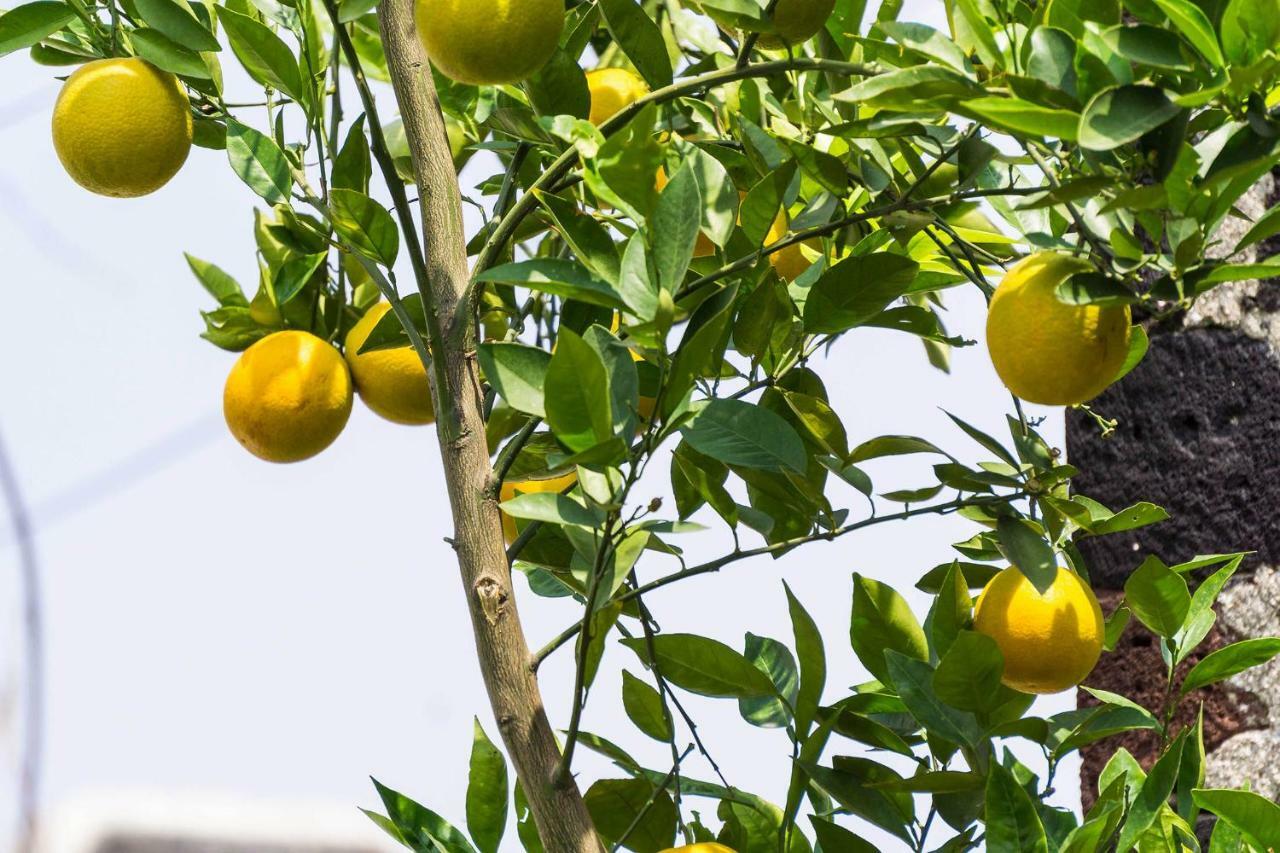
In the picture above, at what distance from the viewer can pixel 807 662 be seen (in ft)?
2.95

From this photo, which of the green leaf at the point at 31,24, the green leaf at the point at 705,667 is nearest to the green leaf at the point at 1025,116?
the green leaf at the point at 705,667

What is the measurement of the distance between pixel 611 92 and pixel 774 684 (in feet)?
1.49

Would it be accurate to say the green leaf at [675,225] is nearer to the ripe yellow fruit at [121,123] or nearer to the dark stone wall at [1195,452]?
the ripe yellow fruit at [121,123]

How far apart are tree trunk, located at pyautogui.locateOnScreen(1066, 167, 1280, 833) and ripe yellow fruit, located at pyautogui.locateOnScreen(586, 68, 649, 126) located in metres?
0.53

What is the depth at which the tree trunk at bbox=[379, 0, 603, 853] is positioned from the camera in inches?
30.8

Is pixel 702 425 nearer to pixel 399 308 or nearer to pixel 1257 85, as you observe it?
pixel 399 308

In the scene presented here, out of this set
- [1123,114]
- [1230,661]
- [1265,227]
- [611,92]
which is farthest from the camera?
[611,92]

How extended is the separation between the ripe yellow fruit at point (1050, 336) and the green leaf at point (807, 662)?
21cm

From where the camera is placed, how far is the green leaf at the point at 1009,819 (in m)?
0.77

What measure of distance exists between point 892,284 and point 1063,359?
0.39ft

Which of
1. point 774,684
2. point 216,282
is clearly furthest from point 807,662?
point 216,282

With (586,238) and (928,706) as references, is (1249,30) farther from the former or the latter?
(928,706)

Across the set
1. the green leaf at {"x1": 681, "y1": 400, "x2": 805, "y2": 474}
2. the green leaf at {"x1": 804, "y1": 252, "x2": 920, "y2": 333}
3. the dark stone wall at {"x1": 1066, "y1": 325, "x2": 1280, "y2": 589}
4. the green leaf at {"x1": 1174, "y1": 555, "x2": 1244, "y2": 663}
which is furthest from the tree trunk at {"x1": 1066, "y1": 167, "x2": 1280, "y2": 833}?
the green leaf at {"x1": 681, "y1": 400, "x2": 805, "y2": 474}

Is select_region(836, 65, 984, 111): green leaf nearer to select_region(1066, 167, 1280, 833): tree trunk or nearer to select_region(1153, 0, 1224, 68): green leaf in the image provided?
select_region(1153, 0, 1224, 68): green leaf
